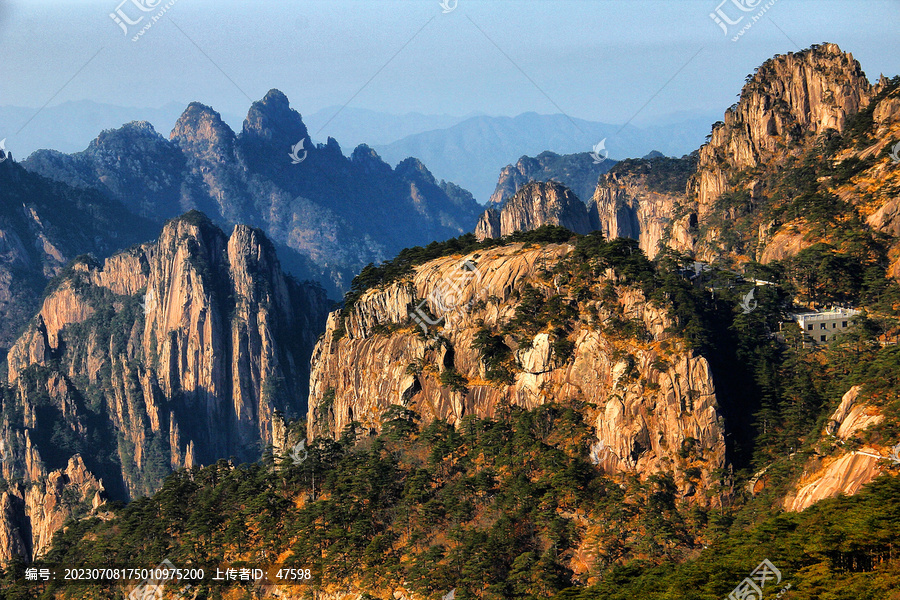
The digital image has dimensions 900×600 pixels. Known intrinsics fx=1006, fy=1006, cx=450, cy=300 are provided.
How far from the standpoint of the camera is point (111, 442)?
7018 inches

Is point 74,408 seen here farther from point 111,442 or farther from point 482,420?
point 482,420

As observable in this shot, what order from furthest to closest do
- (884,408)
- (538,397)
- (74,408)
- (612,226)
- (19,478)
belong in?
(612,226)
(74,408)
(19,478)
(538,397)
(884,408)

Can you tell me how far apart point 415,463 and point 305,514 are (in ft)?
28.6

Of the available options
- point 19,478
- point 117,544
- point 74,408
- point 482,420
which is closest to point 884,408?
point 482,420

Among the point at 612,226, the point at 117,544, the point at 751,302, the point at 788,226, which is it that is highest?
the point at 612,226

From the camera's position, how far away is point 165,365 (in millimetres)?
180000

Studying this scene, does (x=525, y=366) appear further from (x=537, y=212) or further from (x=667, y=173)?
(x=667, y=173)

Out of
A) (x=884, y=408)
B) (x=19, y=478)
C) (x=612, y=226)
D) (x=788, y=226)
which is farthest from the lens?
(x=612, y=226)
